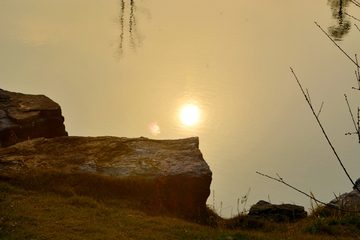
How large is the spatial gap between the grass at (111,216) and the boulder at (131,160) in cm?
36

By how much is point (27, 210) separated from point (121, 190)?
2223 millimetres

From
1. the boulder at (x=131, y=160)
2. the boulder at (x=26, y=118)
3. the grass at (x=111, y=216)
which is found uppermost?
the boulder at (x=26, y=118)

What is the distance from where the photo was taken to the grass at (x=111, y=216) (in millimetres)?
5852

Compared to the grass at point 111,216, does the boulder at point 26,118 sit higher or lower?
higher

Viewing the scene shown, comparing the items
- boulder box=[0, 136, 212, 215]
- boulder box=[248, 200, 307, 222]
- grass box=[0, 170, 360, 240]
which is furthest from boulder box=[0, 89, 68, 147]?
boulder box=[248, 200, 307, 222]

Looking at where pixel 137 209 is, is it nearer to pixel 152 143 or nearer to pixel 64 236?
pixel 64 236

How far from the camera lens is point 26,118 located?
33.8 ft

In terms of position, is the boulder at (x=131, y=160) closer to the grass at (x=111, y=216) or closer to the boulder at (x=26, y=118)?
the grass at (x=111, y=216)

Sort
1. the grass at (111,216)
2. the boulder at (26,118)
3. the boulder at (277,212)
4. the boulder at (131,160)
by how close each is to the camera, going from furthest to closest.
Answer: the boulder at (26,118) < the boulder at (277,212) < the boulder at (131,160) < the grass at (111,216)

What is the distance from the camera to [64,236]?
218 inches

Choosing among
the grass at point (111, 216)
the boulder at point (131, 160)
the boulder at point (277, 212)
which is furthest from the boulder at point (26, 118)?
the boulder at point (277, 212)

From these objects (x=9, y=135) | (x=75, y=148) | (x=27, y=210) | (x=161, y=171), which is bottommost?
(x=27, y=210)

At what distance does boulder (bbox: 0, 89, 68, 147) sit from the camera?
1002cm

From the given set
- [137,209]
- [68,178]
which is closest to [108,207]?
[137,209]
